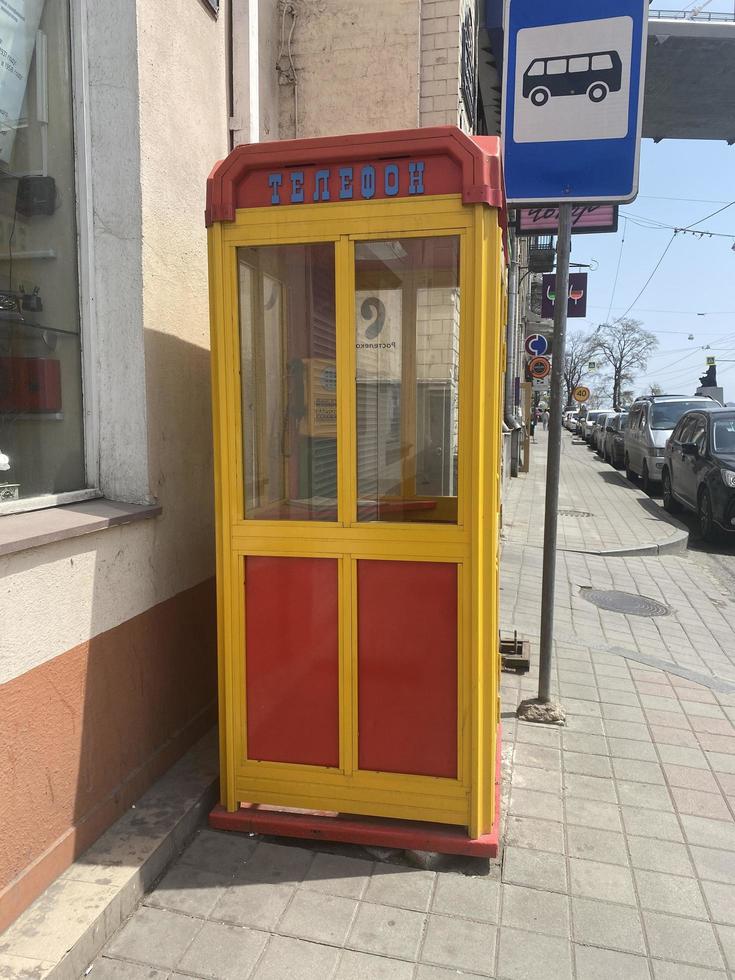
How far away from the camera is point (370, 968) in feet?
7.11

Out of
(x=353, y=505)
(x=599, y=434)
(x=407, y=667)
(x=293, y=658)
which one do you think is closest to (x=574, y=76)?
(x=353, y=505)

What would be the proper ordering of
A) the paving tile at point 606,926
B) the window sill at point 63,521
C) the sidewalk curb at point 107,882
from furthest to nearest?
the paving tile at point 606,926
the window sill at point 63,521
the sidewalk curb at point 107,882

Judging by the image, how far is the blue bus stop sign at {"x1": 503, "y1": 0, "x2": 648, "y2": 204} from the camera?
135 inches

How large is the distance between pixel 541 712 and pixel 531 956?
176 cm

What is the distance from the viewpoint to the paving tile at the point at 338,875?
2.52 meters

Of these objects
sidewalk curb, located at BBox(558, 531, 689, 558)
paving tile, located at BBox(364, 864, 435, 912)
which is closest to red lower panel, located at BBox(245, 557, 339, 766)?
paving tile, located at BBox(364, 864, 435, 912)

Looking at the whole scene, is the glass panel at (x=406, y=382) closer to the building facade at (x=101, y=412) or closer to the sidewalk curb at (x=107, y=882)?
A: the building facade at (x=101, y=412)

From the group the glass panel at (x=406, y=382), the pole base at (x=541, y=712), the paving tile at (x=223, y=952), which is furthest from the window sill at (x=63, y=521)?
the pole base at (x=541, y=712)

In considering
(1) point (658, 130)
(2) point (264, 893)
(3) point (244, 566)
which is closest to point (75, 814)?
(2) point (264, 893)

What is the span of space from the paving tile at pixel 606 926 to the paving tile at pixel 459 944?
0.29 m

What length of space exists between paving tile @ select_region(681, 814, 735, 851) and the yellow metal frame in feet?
2.97

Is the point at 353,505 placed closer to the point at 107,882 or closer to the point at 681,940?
the point at 107,882

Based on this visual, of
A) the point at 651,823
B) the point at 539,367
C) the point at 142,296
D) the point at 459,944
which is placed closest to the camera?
the point at 459,944

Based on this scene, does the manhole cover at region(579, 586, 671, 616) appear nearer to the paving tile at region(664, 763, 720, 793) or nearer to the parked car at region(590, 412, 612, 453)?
the paving tile at region(664, 763, 720, 793)
